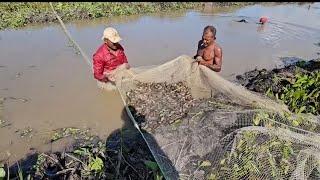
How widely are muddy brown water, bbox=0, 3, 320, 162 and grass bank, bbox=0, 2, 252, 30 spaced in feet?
1.38

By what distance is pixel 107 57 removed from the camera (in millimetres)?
4359

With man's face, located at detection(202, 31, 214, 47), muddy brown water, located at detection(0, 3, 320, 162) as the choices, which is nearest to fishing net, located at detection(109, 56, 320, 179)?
man's face, located at detection(202, 31, 214, 47)

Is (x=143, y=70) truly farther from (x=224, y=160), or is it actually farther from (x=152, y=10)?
(x=152, y=10)

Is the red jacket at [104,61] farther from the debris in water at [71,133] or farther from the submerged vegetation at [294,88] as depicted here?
the submerged vegetation at [294,88]

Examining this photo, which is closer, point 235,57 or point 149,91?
point 149,91

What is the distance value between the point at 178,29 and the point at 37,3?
180 inches

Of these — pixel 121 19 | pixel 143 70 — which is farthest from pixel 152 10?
pixel 143 70

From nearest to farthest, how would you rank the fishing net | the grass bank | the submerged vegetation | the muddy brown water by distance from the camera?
the fishing net
the submerged vegetation
the muddy brown water
the grass bank

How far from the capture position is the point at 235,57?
311 inches

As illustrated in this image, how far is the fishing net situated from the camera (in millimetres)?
2760

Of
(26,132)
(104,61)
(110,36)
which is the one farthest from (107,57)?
(26,132)

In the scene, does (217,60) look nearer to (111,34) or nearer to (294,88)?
(294,88)

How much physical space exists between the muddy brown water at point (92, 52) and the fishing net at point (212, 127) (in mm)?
1009

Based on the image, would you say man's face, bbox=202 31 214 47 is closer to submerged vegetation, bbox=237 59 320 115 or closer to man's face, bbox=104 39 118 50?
submerged vegetation, bbox=237 59 320 115
